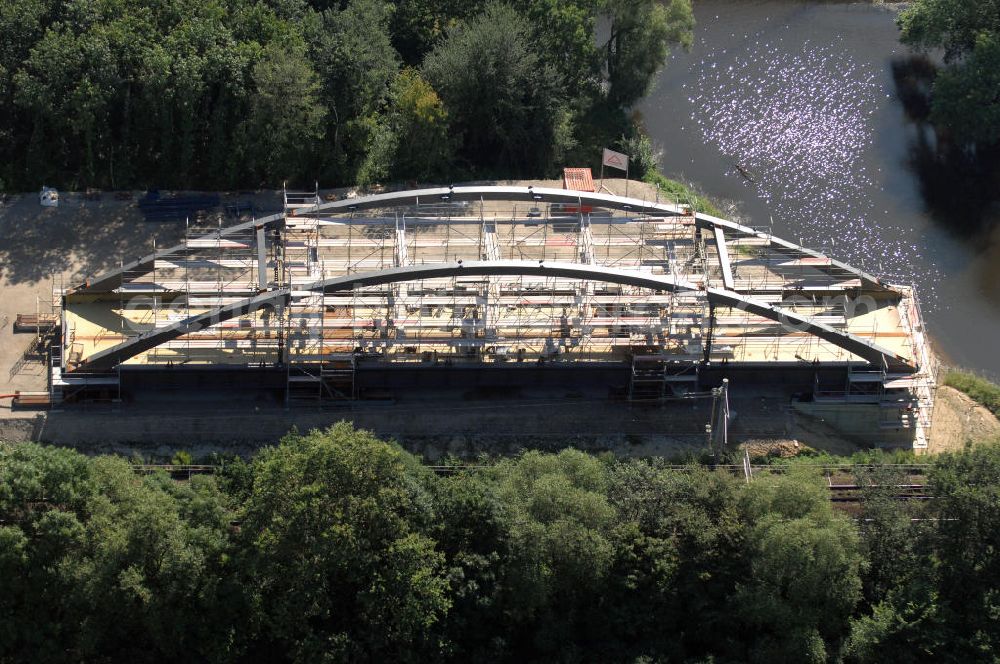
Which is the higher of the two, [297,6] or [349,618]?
[297,6]

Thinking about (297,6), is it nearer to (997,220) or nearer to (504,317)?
(504,317)

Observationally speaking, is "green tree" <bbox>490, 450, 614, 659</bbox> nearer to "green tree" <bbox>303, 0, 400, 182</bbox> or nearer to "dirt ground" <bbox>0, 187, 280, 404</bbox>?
"dirt ground" <bbox>0, 187, 280, 404</bbox>

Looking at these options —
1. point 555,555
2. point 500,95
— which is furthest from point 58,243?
point 555,555

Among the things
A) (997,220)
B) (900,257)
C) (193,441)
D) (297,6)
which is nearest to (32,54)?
(297,6)

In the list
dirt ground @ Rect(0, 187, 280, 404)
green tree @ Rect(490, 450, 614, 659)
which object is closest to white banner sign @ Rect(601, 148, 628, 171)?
dirt ground @ Rect(0, 187, 280, 404)

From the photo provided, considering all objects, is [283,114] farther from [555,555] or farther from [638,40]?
[555,555]
